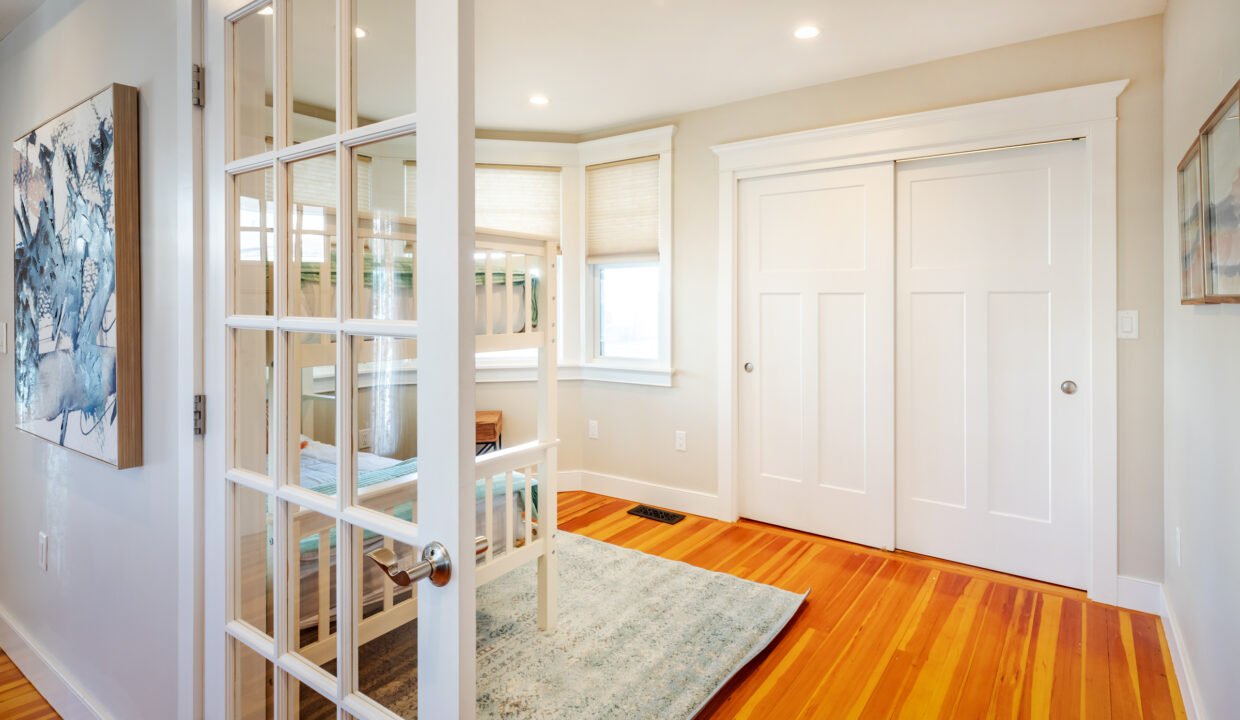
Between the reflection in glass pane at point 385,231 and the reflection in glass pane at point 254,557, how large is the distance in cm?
51

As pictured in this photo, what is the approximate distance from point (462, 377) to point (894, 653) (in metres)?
2.10

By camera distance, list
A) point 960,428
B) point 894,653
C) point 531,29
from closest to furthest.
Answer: point 894,653 < point 531,29 < point 960,428

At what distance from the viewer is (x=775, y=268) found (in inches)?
137

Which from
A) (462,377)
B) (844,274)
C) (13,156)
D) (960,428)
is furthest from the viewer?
(844,274)

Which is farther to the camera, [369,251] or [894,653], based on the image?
[894,653]

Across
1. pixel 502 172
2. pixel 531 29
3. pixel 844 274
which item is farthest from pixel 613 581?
pixel 502 172

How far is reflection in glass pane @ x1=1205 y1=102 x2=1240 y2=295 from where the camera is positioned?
1.32 meters

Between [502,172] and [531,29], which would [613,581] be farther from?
[502,172]

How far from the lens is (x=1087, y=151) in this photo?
Result: 2.62m

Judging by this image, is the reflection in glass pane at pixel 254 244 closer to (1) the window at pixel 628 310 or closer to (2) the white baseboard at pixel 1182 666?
(2) the white baseboard at pixel 1182 666

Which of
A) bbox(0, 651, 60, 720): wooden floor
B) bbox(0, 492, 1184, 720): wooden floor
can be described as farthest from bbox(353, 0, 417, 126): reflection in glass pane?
bbox(0, 651, 60, 720): wooden floor

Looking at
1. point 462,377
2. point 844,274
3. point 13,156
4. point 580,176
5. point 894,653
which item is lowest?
point 894,653

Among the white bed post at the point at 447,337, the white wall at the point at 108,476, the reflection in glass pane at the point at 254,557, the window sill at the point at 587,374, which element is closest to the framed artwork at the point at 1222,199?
the white bed post at the point at 447,337

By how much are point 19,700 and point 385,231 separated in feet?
7.53
